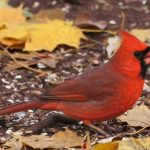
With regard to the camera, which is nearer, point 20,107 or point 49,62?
point 20,107

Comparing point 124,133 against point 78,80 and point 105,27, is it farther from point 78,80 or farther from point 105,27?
point 105,27

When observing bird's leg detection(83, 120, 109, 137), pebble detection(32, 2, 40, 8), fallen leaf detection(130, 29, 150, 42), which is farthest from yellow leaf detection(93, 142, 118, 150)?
pebble detection(32, 2, 40, 8)

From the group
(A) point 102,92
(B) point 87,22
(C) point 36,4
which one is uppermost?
(C) point 36,4

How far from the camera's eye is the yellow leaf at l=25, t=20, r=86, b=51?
5.85 metres

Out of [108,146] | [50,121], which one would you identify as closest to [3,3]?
[50,121]

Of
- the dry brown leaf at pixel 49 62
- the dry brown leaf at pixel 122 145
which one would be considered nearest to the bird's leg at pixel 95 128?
the dry brown leaf at pixel 122 145

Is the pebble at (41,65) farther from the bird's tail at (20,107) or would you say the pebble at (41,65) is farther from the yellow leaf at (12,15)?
the bird's tail at (20,107)

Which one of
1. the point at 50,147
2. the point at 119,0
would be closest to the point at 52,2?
the point at 119,0

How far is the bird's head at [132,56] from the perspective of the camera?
14.6ft

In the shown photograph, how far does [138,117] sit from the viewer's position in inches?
184

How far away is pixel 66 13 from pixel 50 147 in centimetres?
283

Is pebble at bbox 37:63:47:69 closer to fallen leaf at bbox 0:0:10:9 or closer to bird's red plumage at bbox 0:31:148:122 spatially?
fallen leaf at bbox 0:0:10:9

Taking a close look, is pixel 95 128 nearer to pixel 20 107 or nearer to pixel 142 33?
pixel 20 107

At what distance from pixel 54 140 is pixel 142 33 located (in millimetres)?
2117
